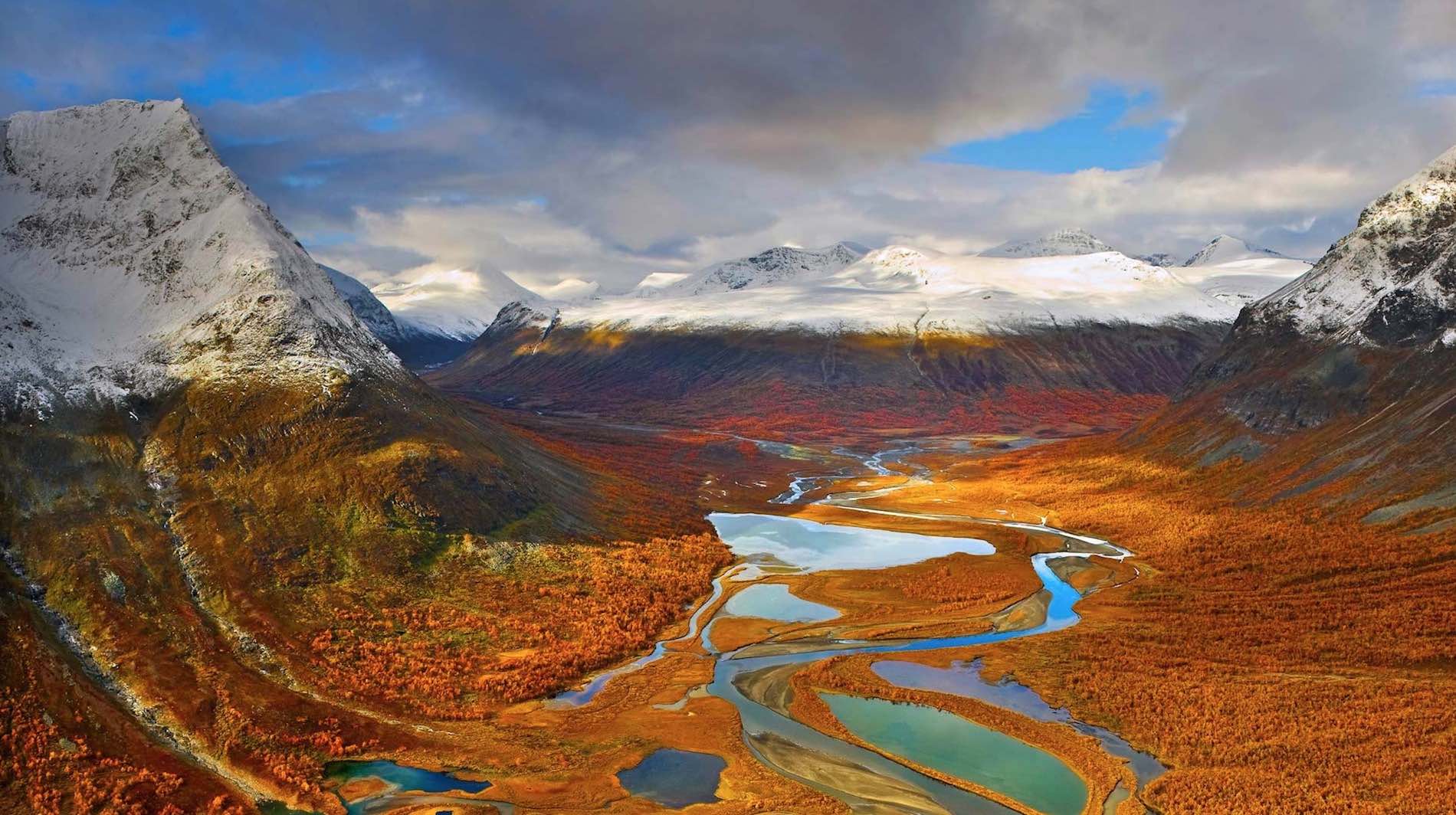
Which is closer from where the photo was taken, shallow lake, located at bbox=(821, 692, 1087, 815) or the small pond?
the small pond

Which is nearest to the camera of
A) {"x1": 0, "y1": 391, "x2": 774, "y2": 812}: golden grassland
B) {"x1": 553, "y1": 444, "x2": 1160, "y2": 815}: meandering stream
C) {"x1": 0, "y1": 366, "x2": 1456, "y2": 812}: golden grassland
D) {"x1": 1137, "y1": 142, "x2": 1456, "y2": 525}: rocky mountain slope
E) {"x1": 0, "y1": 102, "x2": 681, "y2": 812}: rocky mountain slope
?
{"x1": 553, "y1": 444, "x2": 1160, "y2": 815}: meandering stream

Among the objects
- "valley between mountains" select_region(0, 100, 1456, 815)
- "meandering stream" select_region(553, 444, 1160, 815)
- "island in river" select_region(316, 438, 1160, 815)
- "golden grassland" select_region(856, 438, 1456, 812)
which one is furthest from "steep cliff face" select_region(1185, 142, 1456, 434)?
"island in river" select_region(316, 438, 1160, 815)

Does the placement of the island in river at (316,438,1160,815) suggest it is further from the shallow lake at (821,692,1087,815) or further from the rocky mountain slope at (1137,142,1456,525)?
the rocky mountain slope at (1137,142,1456,525)

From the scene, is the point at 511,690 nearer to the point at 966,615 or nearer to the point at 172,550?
the point at 172,550

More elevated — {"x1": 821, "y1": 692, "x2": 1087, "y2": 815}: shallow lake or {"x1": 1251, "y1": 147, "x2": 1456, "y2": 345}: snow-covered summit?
{"x1": 1251, "y1": 147, "x2": 1456, "y2": 345}: snow-covered summit

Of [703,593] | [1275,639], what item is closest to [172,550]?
[703,593]

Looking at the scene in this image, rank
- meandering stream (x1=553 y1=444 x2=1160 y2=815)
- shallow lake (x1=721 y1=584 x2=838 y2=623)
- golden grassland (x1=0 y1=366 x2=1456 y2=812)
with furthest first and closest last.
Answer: shallow lake (x1=721 y1=584 x2=838 y2=623)
golden grassland (x1=0 y1=366 x2=1456 y2=812)
meandering stream (x1=553 y1=444 x2=1160 y2=815)

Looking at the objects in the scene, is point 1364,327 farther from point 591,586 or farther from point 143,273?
point 143,273
